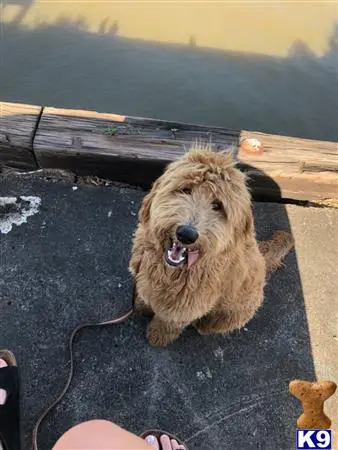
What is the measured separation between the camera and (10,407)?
8.44 ft

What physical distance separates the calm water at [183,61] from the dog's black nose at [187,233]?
3486 mm

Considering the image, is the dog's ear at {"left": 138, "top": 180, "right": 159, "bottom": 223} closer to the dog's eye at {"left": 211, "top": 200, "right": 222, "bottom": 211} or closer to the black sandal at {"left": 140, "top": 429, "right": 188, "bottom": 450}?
the dog's eye at {"left": 211, "top": 200, "right": 222, "bottom": 211}

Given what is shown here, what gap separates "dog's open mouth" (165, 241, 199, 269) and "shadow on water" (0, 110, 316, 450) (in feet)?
2.99

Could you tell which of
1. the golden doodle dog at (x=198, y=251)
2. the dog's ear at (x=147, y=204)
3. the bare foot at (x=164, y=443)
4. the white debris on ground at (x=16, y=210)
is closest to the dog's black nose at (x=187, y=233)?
the golden doodle dog at (x=198, y=251)

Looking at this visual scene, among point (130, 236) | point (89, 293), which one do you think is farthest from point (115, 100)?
point (89, 293)

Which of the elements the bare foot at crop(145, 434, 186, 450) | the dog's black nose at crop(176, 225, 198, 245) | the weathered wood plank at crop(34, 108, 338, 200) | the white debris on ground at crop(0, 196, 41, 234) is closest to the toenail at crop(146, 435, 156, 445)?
the bare foot at crop(145, 434, 186, 450)

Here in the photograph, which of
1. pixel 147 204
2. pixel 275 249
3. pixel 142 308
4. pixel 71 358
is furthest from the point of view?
pixel 275 249

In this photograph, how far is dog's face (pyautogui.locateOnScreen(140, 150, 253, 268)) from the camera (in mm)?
2232

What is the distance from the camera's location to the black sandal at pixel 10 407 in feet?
8.04

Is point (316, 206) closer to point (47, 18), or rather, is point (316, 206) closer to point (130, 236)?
point (130, 236)

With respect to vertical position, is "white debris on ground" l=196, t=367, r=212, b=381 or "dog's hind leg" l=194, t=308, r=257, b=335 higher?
"dog's hind leg" l=194, t=308, r=257, b=335

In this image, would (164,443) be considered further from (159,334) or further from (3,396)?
(3,396)

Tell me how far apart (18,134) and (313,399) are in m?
2.95

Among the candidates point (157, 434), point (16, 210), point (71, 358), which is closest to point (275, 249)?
point (157, 434)
